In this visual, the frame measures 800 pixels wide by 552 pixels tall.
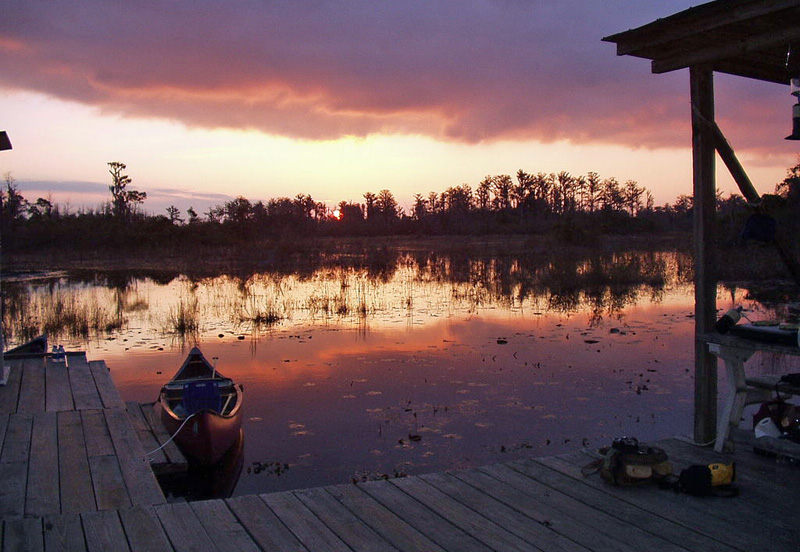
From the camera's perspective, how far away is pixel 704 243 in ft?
16.7

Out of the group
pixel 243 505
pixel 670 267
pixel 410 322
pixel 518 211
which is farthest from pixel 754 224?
pixel 518 211

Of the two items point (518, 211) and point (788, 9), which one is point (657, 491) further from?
point (518, 211)

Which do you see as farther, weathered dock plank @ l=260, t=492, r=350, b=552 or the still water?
the still water

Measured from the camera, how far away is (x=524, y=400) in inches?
384

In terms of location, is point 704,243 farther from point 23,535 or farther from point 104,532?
point 23,535

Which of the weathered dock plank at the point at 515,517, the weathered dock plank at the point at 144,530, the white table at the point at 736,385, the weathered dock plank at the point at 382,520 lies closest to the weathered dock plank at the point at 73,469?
the weathered dock plank at the point at 144,530

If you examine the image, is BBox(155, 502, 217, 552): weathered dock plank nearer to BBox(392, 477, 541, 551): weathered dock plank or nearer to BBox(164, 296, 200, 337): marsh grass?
BBox(392, 477, 541, 551): weathered dock plank

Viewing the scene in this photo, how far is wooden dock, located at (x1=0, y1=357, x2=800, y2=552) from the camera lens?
11.5 ft

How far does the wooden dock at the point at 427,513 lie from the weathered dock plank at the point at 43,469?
1 cm

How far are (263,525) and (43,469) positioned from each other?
2.24 m

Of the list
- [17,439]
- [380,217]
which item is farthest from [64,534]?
[380,217]

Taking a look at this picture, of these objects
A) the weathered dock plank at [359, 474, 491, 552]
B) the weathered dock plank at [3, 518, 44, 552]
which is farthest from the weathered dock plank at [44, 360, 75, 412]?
the weathered dock plank at [359, 474, 491, 552]

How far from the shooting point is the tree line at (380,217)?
44.6 m

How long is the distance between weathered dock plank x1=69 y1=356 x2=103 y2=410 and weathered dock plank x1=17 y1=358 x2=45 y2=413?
13.1 inches
